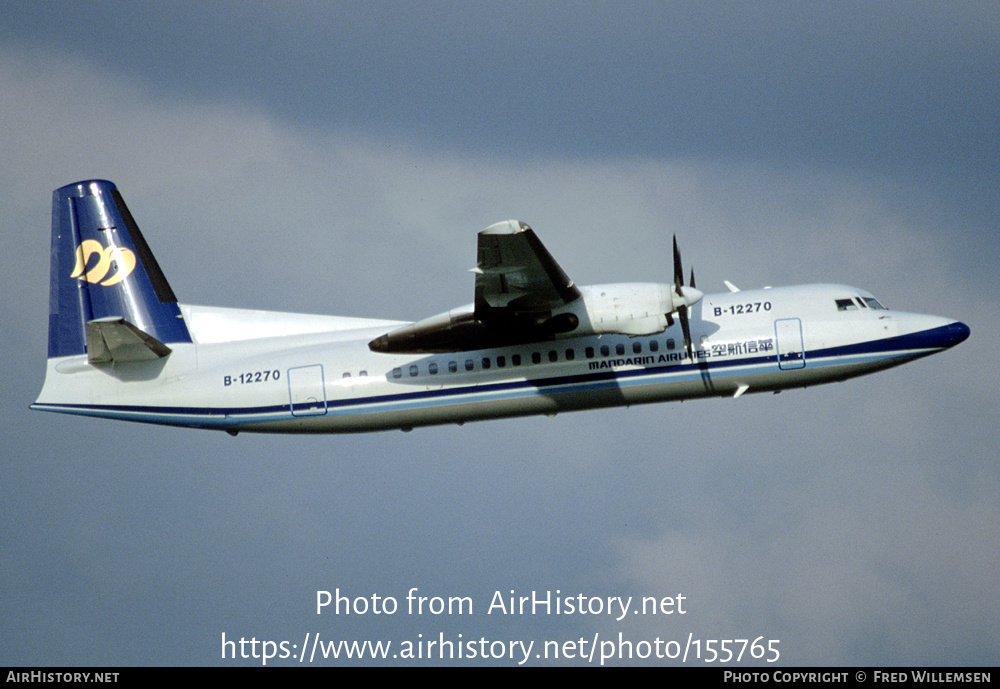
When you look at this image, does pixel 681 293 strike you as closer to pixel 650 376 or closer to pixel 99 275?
pixel 650 376

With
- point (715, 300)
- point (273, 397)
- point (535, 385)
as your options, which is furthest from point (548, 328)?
point (273, 397)

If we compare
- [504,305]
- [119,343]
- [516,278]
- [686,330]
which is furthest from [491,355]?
[119,343]

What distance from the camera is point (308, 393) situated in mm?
30578

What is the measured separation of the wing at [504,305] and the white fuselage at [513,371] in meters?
0.64

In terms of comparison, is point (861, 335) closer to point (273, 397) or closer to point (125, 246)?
point (273, 397)

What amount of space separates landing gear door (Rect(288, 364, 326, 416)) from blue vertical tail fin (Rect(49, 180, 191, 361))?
361 cm

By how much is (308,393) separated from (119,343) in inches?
183

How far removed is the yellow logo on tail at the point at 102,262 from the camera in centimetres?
3316

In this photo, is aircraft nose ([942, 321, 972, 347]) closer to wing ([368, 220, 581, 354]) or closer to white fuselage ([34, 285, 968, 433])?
white fuselage ([34, 285, 968, 433])

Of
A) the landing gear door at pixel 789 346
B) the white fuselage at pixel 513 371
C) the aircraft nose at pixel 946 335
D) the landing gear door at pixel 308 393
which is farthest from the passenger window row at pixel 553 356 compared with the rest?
the aircraft nose at pixel 946 335

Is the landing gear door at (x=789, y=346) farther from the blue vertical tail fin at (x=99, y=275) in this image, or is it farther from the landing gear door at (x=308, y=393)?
the blue vertical tail fin at (x=99, y=275)

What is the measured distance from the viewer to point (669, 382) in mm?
29578
